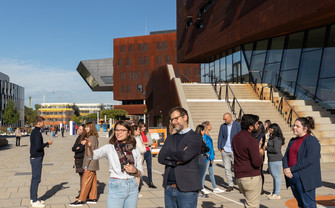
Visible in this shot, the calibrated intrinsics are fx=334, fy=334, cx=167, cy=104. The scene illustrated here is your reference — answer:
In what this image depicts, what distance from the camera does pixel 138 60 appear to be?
6894 centimetres

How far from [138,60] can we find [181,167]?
217ft

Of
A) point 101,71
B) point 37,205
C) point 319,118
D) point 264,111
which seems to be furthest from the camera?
point 101,71

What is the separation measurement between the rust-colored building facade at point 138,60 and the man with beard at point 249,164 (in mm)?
62419

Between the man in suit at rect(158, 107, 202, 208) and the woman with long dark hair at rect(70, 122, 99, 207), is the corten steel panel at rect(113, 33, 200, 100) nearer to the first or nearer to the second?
the woman with long dark hair at rect(70, 122, 99, 207)

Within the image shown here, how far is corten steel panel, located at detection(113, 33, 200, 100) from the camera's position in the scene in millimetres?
67569

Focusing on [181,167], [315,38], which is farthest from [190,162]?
[315,38]

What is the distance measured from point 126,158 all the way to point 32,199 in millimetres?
4088

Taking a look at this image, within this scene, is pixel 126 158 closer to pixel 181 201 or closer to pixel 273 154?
pixel 181 201

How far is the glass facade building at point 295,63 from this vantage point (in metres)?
19.8

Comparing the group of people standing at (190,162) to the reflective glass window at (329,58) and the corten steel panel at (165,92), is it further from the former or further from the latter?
the reflective glass window at (329,58)

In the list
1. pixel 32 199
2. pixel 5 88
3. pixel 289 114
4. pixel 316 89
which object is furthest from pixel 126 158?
pixel 5 88

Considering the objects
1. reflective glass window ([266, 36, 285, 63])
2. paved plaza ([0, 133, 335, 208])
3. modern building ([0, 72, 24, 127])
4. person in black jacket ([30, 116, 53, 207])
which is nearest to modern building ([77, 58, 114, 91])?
modern building ([0, 72, 24, 127])

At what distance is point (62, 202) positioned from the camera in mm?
7551

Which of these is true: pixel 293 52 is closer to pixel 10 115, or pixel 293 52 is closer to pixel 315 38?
pixel 315 38
